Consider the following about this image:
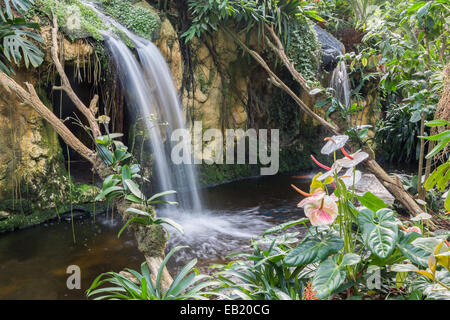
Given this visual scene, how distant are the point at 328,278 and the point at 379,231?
0.29 meters

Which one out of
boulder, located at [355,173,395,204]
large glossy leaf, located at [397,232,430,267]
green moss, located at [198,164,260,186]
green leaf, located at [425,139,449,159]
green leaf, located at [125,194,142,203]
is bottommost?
boulder, located at [355,173,395,204]

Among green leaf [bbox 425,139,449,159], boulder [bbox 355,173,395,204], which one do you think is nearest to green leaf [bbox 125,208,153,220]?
green leaf [bbox 425,139,449,159]

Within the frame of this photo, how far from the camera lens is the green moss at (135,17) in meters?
5.16

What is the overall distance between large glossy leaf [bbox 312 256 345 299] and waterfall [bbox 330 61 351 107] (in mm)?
6498

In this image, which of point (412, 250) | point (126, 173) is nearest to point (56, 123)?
point (126, 173)

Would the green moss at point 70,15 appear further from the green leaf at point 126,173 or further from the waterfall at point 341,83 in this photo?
the waterfall at point 341,83

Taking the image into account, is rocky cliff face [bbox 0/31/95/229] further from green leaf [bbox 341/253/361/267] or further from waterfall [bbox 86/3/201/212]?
green leaf [bbox 341/253/361/267]

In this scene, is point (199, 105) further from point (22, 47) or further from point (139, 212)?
point (139, 212)

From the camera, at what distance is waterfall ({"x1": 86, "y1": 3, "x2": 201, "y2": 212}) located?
4.69m

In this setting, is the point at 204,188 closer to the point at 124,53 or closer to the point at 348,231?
the point at 124,53

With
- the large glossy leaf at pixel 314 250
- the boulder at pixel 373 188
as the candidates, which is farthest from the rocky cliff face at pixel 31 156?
the boulder at pixel 373 188

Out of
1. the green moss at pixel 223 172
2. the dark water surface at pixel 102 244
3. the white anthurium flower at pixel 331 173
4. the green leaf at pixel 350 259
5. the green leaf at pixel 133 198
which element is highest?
the white anthurium flower at pixel 331 173

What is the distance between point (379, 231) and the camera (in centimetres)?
137

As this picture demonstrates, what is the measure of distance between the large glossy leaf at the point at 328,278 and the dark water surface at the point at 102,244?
5.90 ft
